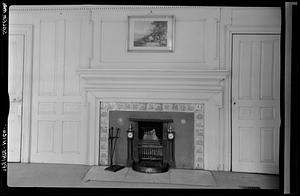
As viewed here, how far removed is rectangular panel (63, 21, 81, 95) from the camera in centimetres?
330

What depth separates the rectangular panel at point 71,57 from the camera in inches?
130

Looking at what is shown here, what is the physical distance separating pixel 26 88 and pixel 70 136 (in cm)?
78

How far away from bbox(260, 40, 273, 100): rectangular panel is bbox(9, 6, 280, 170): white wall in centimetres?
28

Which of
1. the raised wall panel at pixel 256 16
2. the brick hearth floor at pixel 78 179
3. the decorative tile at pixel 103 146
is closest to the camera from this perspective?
the brick hearth floor at pixel 78 179

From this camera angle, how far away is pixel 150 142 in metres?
3.21

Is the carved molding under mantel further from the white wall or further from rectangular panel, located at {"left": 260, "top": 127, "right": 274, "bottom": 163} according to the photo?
rectangular panel, located at {"left": 260, "top": 127, "right": 274, "bottom": 163}

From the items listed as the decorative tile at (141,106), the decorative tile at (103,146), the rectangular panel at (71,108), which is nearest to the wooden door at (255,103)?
the decorative tile at (141,106)

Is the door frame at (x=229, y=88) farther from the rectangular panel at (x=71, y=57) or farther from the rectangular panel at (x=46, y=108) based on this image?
the rectangular panel at (x=46, y=108)

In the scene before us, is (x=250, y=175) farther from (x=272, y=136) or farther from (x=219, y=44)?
(x=219, y=44)

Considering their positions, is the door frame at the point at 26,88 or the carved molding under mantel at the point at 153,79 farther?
the door frame at the point at 26,88

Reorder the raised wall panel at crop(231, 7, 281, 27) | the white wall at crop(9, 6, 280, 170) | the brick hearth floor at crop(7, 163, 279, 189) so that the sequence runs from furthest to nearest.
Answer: the white wall at crop(9, 6, 280, 170) < the raised wall panel at crop(231, 7, 281, 27) < the brick hearth floor at crop(7, 163, 279, 189)

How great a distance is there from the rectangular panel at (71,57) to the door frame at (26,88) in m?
0.44

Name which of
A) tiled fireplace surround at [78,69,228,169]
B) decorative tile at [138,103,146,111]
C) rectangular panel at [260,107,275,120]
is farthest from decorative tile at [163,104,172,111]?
rectangular panel at [260,107,275,120]
